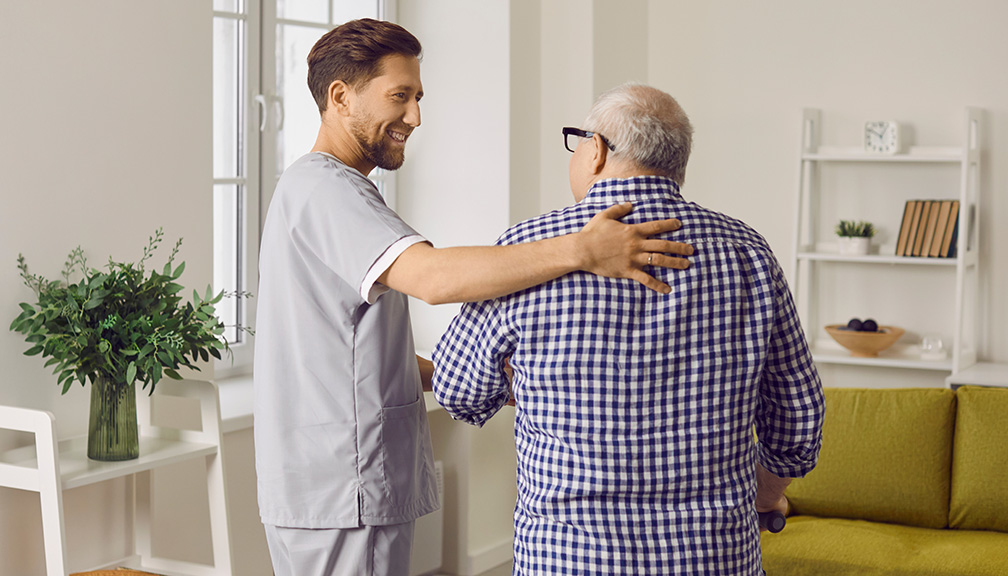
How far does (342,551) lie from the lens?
1713mm

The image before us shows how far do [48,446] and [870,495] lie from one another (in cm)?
236

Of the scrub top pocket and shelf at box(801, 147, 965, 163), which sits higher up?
shelf at box(801, 147, 965, 163)

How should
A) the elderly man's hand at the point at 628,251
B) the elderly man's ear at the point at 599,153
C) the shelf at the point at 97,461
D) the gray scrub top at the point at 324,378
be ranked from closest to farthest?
the elderly man's hand at the point at 628,251
the elderly man's ear at the point at 599,153
the gray scrub top at the point at 324,378
the shelf at the point at 97,461

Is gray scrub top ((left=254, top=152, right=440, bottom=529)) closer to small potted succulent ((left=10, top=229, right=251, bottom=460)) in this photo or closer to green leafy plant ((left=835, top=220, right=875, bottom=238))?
small potted succulent ((left=10, top=229, right=251, bottom=460))

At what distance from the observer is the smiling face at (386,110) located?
69.6 inches

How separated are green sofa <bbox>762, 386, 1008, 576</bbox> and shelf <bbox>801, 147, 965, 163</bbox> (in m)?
1.06

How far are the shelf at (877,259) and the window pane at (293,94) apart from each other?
79.1 inches

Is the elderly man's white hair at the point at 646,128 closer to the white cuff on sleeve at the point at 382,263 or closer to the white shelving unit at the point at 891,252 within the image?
the white cuff on sleeve at the point at 382,263

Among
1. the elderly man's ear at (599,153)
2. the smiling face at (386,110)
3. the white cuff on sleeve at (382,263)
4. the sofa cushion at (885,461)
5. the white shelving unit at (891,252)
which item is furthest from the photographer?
the white shelving unit at (891,252)

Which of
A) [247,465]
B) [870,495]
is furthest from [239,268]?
[870,495]

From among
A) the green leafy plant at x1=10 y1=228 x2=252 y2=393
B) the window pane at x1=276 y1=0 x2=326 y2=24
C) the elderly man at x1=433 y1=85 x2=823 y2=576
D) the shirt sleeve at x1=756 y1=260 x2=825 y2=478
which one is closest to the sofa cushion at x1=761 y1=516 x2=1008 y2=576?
the shirt sleeve at x1=756 y1=260 x2=825 y2=478

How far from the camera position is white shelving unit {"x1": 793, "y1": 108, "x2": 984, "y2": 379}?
3754mm

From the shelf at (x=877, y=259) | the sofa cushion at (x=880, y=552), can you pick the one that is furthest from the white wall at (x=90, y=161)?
the shelf at (x=877, y=259)

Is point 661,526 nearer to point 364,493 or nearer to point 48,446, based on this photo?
point 364,493
